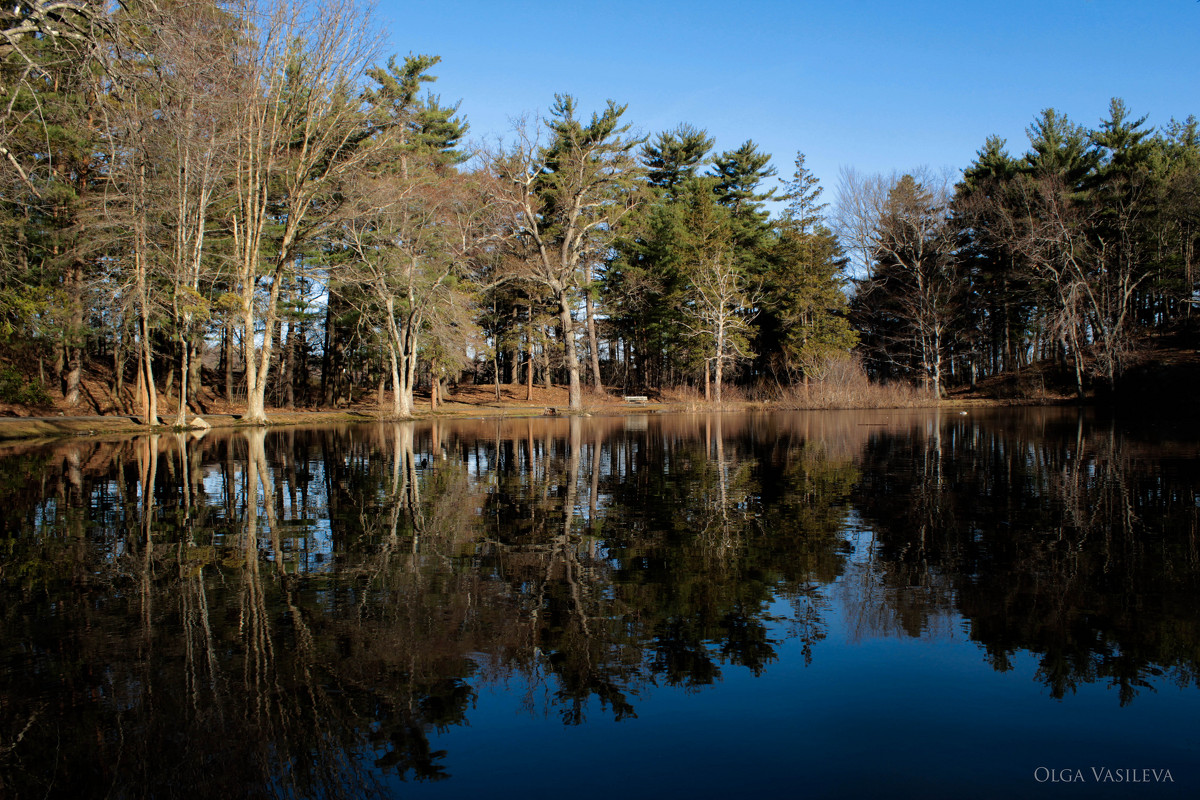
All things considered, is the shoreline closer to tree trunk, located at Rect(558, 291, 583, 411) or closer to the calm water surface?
tree trunk, located at Rect(558, 291, 583, 411)

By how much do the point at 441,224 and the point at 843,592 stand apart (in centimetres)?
3299

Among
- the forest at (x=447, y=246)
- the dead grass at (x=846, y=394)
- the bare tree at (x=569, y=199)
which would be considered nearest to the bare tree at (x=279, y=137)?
the forest at (x=447, y=246)

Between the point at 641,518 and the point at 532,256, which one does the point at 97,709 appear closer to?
the point at 641,518

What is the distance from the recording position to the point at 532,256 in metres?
45.2

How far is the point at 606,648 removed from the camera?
4434 millimetres

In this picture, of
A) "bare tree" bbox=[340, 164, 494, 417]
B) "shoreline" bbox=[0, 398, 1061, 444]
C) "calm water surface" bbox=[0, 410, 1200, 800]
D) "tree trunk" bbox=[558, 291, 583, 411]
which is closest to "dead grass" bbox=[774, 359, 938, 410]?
"shoreline" bbox=[0, 398, 1061, 444]

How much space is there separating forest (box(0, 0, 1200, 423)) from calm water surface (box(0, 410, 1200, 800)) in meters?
9.81

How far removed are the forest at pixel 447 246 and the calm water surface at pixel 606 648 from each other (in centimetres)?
981

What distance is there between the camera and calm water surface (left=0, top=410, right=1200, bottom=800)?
10.5 ft

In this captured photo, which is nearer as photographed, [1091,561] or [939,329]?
[1091,561]

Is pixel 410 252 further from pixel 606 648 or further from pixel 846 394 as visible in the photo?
pixel 606 648

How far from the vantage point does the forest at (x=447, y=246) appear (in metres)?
23.1

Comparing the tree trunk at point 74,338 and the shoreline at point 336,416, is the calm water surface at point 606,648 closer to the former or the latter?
the shoreline at point 336,416

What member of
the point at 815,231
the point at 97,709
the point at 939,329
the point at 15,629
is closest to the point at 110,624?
the point at 15,629
